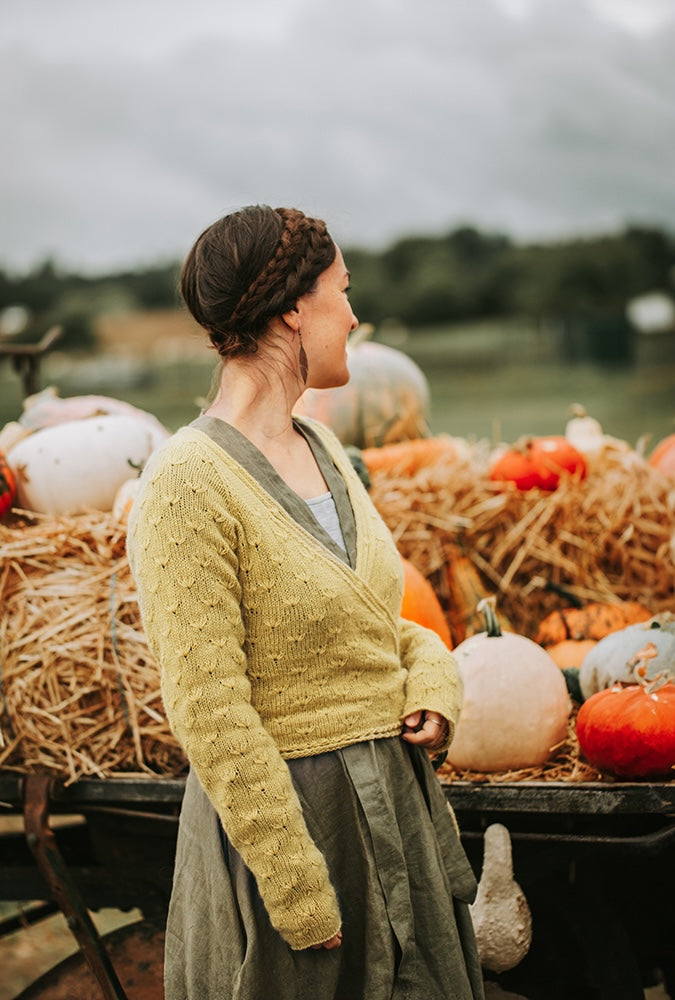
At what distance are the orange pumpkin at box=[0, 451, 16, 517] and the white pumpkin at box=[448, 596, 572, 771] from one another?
5.05 ft

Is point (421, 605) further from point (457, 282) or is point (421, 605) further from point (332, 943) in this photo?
point (457, 282)

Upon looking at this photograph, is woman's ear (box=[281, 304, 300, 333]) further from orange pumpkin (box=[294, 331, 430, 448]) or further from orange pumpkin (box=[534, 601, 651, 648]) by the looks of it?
orange pumpkin (box=[294, 331, 430, 448])

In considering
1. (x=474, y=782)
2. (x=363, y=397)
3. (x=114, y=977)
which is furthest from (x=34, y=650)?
(x=363, y=397)

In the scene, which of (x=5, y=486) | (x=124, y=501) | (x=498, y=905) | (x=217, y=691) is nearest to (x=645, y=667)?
(x=498, y=905)

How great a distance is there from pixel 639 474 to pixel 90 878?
7.62ft

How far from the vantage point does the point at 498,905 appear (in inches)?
79.7

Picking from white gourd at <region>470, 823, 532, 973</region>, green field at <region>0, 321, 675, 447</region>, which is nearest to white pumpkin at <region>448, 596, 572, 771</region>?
white gourd at <region>470, 823, 532, 973</region>

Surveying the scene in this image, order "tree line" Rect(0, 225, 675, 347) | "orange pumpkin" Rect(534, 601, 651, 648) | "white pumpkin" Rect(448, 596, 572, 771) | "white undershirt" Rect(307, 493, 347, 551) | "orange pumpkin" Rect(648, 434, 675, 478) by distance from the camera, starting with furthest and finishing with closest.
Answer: "tree line" Rect(0, 225, 675, 347), "orange pumpkin" Rect(648, 434, 675, 478), "orange pumpkin" Rect(534, 601, 651, 648), "white pumpkin" Rect(448, 596, 572, 771), "white undershirt" Rect(307, 493, 347, 551)

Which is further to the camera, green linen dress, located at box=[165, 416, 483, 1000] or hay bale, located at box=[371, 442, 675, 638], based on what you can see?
hay bale, located at box=[371, 442, 675, 638]

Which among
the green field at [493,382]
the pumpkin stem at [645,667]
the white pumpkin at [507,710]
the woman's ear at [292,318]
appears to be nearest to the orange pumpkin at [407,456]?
the white pumpkin at [507,710]

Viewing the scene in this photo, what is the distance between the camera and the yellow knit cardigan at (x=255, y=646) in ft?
4.46

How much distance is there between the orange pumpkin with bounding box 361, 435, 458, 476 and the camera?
11.4 feet

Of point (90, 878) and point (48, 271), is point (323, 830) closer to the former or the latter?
point (90, 878)

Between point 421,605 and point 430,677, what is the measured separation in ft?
3.70
